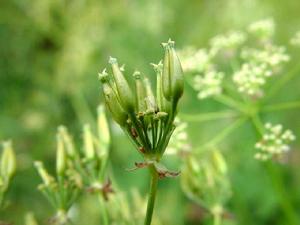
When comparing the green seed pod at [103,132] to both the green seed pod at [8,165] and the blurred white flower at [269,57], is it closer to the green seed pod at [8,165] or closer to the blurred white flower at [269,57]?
the green seed pod at [8,165]

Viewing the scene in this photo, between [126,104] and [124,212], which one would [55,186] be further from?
[126,104]

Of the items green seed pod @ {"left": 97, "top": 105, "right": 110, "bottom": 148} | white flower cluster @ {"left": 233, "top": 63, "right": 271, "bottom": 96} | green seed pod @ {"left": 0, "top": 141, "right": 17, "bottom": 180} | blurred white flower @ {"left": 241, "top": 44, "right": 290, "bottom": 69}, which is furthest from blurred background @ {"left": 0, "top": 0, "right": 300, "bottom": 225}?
green seed pod @ {"left": 0, "top": 141, "right": 17, "bottom": 180}

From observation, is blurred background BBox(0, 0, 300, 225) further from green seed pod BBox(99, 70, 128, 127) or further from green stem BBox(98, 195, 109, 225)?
green seed pod BBox(99, 70, 128, 127)

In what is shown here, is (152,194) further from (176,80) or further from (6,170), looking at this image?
(6,170)


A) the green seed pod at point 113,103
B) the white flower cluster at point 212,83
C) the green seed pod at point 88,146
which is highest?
the white flower cluster at point 212,83

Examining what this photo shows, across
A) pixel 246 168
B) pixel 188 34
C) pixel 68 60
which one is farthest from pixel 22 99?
pixel 246 168

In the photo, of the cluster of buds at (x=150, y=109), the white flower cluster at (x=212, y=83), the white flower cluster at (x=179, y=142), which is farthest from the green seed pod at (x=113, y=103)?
the white flower cluster at (x=212, y=83)

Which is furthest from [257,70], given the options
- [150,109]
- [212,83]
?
[150,109]
